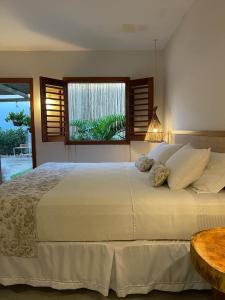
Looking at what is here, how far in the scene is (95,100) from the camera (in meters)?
5.32

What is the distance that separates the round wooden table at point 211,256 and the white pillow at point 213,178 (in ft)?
1.47

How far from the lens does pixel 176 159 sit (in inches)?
87.3

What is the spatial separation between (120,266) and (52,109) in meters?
3.34

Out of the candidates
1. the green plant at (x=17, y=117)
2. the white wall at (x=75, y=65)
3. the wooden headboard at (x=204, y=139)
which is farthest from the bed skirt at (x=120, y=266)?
the green plant at (x=17, y=117)

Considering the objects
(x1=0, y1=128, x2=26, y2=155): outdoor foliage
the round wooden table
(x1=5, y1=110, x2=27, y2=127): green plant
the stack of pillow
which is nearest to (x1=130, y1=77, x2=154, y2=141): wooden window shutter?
the stack of pillow

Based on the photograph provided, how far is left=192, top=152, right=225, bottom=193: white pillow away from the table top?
1.47ft

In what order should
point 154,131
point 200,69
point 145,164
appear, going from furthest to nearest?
point 154,131, point 145,164, point 200,69

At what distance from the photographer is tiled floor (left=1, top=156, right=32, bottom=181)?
6.56 meters

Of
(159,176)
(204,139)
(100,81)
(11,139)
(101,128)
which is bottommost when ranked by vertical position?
(159,176)

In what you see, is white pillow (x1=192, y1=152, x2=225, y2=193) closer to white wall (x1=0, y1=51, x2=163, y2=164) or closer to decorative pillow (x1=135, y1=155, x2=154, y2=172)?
decorative pillow (x1=135, y1=155, x2=154, y2=172)

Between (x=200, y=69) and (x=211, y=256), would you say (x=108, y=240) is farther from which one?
(x=200, y=69)

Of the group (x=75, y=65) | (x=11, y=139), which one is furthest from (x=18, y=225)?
(x=11, y=139)

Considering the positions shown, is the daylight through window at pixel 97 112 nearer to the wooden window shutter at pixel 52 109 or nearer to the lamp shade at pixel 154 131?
the wooden window shutter at pixel 52 109

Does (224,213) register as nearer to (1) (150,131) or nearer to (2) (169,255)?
(2) (169,255)
